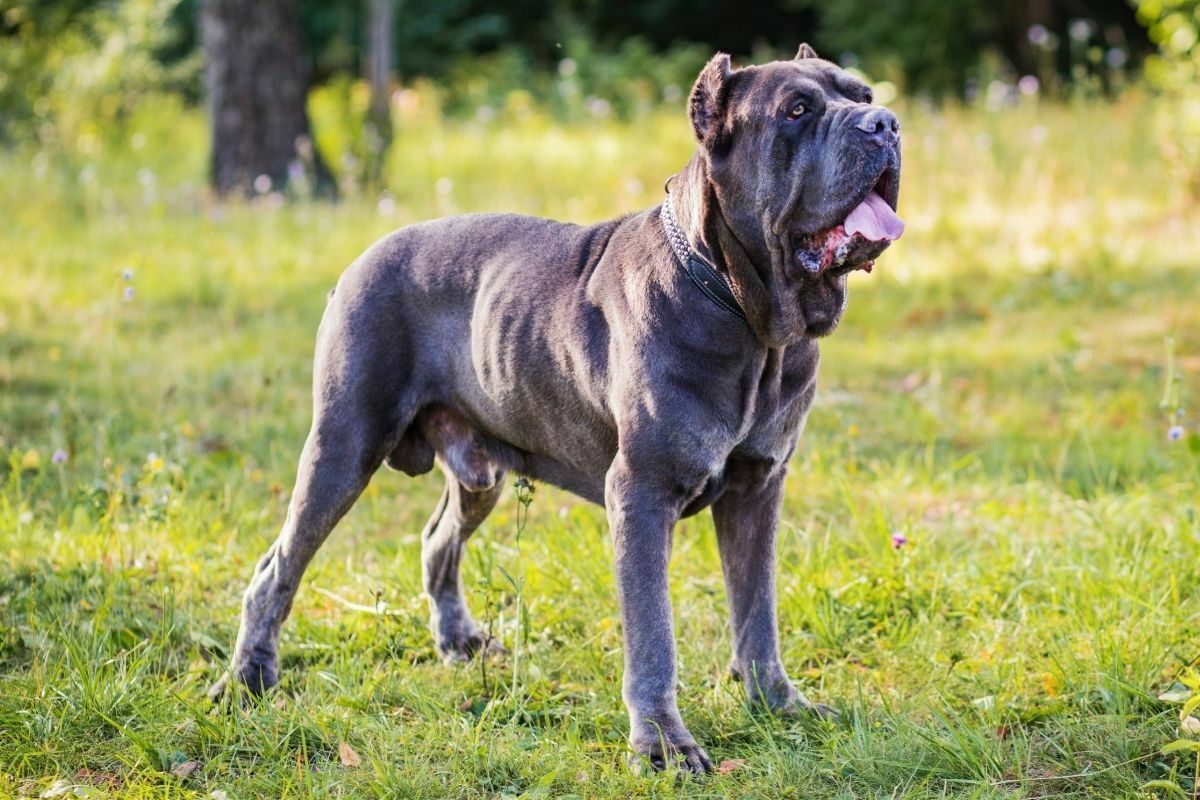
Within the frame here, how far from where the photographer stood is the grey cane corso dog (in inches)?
137

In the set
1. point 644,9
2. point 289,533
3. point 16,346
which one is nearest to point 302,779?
point 289,533

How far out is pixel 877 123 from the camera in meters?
3.30

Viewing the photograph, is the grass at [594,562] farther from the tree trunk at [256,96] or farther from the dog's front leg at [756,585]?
the tree trunk at [256,96]

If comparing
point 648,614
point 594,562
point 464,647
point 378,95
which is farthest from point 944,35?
point 648,614

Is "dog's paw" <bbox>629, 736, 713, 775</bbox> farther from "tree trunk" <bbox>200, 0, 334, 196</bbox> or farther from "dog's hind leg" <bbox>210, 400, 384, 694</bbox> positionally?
"tree trunk" <bbox>200, 0, 334, 196</bbox>

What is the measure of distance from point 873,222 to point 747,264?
36 cm

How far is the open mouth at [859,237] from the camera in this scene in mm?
3369

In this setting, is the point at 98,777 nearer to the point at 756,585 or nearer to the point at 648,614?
the point at 648,614

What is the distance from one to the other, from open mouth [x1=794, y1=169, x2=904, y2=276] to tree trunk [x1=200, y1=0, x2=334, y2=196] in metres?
7.57

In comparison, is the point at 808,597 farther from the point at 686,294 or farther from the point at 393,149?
the point at 393,149

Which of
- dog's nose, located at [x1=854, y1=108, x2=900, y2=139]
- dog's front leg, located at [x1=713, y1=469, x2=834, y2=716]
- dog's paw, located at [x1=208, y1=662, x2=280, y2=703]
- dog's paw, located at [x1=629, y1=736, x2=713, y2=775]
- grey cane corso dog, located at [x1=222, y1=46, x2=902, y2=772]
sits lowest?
dog's paw, located at [x1=208, y1=662, x2=280, y2=703]

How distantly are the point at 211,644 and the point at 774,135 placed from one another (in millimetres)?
2482

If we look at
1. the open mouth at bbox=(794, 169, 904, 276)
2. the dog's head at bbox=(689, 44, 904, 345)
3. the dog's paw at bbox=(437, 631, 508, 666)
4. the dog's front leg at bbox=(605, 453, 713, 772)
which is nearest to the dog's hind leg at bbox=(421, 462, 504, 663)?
the dog's paw at bbox=(437, 631, 508, 666)

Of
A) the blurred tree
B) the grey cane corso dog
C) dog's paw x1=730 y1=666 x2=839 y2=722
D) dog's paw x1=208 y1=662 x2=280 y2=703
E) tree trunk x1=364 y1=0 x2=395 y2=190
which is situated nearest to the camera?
the grey cane corso dog
